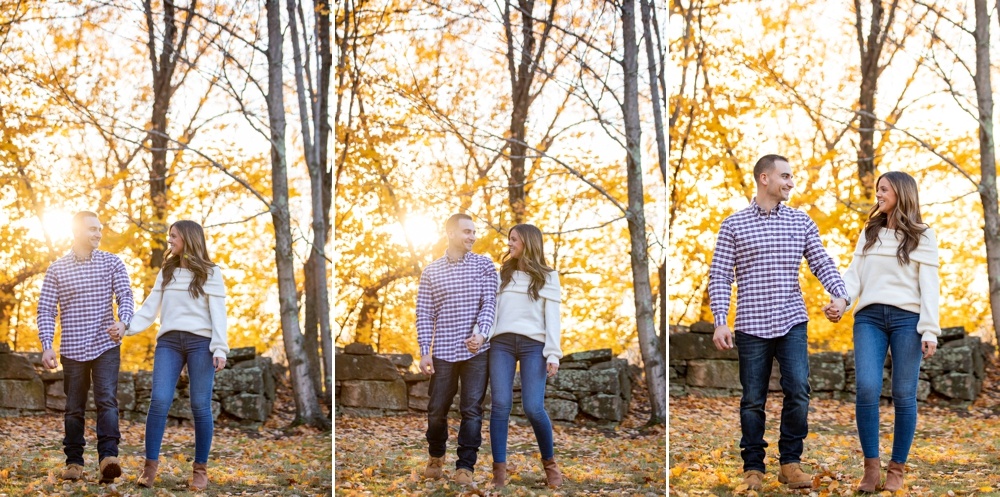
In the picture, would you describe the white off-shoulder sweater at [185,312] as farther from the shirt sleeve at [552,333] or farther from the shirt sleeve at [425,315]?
the shirt sleeve at [552,333]

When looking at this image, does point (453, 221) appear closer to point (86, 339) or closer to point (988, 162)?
point (86, 339)

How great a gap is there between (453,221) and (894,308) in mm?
1819

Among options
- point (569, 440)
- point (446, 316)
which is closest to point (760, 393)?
point (569, 440)

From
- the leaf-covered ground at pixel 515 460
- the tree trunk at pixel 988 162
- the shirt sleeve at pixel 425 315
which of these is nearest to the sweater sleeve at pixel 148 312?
the leaf-covered ground at pixel 515 460

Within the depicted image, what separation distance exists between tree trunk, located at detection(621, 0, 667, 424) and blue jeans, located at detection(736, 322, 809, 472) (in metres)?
0.66

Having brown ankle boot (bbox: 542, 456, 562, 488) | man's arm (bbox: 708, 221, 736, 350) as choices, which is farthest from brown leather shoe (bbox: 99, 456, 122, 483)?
man's arm (bbox: 708, 221, 736, 350)

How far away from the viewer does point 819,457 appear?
175 inches

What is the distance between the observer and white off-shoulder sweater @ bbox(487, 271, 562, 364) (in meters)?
Answer: 3.56

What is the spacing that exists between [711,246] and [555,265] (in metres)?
1.86

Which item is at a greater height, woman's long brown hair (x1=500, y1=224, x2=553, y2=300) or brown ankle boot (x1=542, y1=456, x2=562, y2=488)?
woman's long brown hair (x1=500, y1=224, x2=553, y2=300)

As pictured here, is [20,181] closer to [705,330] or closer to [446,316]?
[446,316]

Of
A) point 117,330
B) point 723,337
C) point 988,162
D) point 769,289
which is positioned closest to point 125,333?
point 117,330

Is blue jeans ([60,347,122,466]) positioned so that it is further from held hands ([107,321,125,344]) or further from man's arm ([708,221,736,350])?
man's arm ([708,221,736,350])

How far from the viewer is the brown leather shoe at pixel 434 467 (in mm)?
3881
